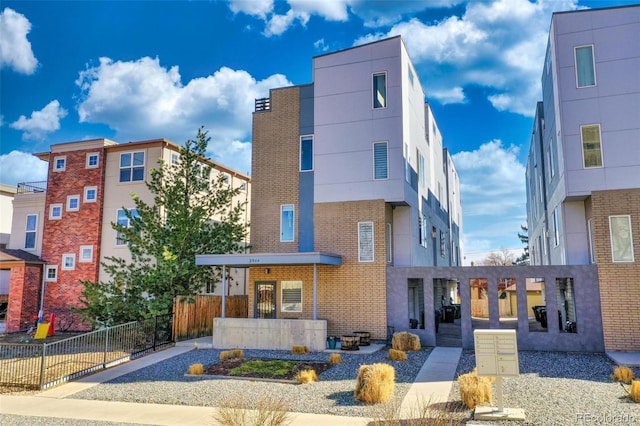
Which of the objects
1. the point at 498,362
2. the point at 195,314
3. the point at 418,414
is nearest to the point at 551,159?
the point at 498,362

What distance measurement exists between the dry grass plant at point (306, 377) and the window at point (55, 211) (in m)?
22.1

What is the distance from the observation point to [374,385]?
9.44 metres

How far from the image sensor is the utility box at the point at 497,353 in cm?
815

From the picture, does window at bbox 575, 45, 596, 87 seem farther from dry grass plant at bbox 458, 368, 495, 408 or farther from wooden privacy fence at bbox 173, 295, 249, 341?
wooden privacy fence at bbox 173, 295, 249, 341

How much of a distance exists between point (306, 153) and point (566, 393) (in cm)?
1348

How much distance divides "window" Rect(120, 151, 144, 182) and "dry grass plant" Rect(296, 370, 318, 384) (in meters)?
18.2

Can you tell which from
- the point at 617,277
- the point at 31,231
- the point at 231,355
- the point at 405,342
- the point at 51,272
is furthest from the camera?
the point at 31,231

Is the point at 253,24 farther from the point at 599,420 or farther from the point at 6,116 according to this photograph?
the point at 599,420

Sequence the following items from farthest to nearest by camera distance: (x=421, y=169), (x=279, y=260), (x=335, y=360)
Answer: (x=421, y=169)
(x=279, y=260)
(x=335, y=360)

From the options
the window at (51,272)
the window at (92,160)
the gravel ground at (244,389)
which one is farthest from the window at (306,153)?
the window at (51,272)

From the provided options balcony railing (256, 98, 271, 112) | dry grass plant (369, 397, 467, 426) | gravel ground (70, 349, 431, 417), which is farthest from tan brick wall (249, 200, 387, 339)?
dry grass plant (369, 397, 467, 426)

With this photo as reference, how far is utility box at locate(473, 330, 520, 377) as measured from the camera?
815 centimetres

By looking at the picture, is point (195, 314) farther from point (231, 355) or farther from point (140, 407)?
point (140, 407)

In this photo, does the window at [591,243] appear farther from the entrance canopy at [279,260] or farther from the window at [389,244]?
the entrance canopy at [279,260]
